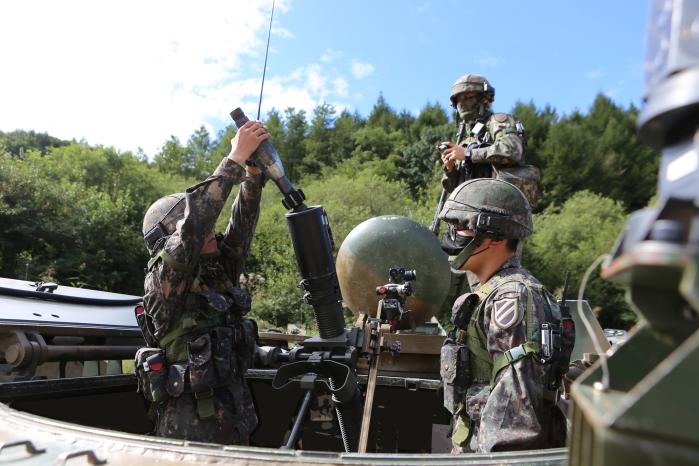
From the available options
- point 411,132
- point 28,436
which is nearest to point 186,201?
point 28,436

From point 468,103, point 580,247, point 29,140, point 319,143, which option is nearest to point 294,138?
point 319,143

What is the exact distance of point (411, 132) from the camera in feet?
165

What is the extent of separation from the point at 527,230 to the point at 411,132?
48.3 meters

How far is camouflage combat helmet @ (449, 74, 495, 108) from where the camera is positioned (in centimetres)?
548

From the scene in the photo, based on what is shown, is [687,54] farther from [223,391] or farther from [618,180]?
[618,180]

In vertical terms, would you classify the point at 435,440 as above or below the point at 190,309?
below

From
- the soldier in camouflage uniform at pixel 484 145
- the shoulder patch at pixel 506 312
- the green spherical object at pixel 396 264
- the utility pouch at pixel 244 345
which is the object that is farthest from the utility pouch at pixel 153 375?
the soldier in camouflage uniform at pixel 484 145

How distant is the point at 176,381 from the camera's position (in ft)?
10.1

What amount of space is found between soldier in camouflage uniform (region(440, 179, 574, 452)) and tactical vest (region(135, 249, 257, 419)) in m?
1.24

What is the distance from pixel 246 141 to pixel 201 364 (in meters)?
1.25

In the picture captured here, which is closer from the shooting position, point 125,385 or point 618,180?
point 125,385

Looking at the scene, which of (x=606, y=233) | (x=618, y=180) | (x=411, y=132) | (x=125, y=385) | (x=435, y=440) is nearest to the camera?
(x=125, y=385)

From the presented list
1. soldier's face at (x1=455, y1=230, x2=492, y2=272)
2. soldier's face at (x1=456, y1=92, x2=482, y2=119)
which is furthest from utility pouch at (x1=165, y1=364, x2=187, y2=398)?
soldier's face at (x1=456, y1=92, x2=482, y2=119)

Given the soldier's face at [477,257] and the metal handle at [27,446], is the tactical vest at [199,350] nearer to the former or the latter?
the soldier's face at [477,257]
